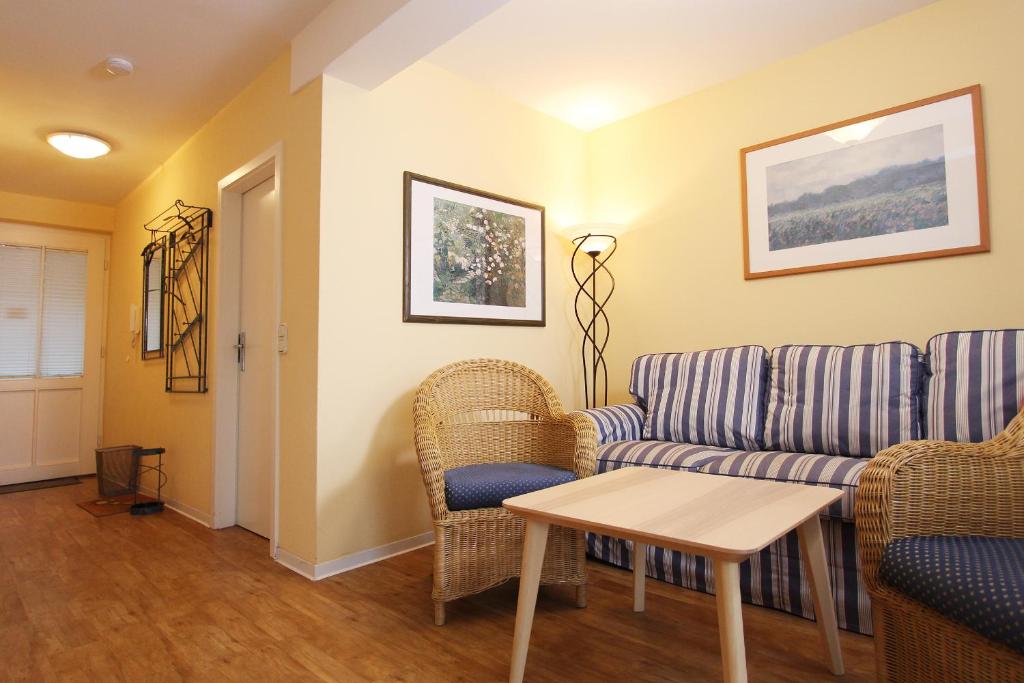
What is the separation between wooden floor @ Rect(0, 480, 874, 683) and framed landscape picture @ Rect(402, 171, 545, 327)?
1.26 meters

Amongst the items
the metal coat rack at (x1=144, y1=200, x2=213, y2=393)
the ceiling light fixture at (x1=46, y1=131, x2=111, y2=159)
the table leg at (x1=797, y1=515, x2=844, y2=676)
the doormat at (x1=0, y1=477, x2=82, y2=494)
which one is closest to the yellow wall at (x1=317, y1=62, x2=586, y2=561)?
the metal coat rack at (x1=144, y1=200, x2=213, y2=393)

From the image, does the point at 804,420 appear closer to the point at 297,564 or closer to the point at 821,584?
the point at 821,584

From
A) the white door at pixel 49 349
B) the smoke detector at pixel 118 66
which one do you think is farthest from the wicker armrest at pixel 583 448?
the white door at pixel 49 349

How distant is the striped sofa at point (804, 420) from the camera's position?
195 cm

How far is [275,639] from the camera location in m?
1.82

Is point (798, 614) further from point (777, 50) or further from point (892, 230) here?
point (777, 50)

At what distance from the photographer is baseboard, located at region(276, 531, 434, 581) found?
237 cm

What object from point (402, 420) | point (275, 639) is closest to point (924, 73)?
point (402, 420)

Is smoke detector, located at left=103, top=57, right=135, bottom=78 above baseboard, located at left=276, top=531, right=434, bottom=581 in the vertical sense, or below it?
above

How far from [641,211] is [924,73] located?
1497 millimetres

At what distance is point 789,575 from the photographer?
76.9 inches

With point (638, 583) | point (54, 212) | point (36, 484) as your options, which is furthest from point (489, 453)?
point (54, 212)

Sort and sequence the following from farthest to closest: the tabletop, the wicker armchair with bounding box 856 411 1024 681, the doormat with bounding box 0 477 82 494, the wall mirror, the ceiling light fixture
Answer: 1. the doormat with bounding box 0 477 82 494
2. the wall mirror
3. the ceiling light fixture
4. the wicker armchair with bounding box 856 411 1024 681
5. the tabletop

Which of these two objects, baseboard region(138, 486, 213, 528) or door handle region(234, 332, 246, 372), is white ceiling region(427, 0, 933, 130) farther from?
baseboard region(138, 486, 213, 528)
